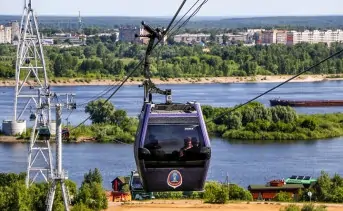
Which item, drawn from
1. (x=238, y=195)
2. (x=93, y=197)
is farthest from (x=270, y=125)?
(x=93, y=197)

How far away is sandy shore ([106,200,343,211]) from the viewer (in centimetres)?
1300

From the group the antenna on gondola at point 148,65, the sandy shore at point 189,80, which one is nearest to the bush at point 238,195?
the antenna on gondola at point 148,65

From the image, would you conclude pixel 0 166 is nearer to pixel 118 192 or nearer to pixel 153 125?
pixel 118 192

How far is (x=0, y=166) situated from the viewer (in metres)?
19.2

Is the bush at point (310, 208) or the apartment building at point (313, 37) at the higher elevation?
the bush at point (310, 208)

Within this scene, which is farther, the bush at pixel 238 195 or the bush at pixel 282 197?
the bush at pixel 282 197

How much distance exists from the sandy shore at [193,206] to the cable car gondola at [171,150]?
25.1ft

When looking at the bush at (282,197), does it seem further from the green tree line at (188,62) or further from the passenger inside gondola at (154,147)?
the green tree line at (188,62)

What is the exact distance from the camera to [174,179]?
5.21 metres

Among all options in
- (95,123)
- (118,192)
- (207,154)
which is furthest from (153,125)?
(95,123)

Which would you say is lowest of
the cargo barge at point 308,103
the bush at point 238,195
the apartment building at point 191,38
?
the apartment building at point 191,38

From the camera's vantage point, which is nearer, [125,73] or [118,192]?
[118,192]

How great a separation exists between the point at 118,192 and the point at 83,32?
7155 centimetres

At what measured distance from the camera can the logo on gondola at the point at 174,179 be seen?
5199 millimetres
